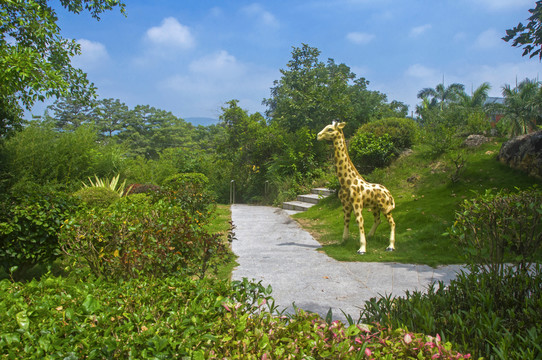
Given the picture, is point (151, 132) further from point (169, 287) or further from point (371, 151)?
point (169, 287)

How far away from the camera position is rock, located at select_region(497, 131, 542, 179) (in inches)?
334

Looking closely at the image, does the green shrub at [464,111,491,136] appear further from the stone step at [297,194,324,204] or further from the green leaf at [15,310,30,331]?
the green leaf at [15,310,30,331]

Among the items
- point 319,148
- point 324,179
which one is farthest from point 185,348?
point 319,148

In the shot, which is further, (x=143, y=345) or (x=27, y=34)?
(x=27, y=34)

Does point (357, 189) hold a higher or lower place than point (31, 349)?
higher

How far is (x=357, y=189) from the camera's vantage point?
22.3ft

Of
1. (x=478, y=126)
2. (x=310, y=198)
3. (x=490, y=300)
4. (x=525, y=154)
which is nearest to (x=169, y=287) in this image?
(x=490, y=300)

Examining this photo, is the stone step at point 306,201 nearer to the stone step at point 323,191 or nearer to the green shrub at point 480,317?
the stone step at point 323,191

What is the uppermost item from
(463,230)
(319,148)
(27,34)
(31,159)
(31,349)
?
(27,34)

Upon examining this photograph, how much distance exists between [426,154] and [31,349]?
12.2 metres

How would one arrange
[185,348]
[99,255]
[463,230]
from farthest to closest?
1. [463,230]
2. [99,255]
3. [185,348]

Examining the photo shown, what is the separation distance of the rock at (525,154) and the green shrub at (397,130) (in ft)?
12.0

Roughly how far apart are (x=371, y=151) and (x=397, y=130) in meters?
1.54

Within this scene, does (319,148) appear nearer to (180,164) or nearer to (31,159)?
(180,164)
